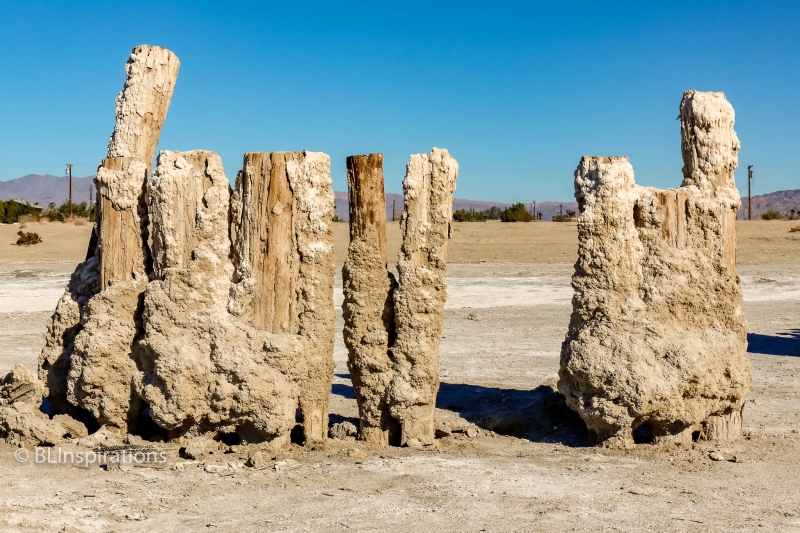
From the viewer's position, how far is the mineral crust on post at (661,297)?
7.31 meters

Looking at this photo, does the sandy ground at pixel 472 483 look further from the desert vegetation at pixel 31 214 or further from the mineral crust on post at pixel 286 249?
the desert vegetation at pixel 31 214

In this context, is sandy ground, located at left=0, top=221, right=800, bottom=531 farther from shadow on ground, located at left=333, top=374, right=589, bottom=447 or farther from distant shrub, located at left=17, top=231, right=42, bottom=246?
distant shrub, located at left=17, top=231, right=42, bottom=246

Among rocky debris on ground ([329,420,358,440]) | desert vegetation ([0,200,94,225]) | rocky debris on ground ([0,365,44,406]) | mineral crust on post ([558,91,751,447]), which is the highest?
desert vegetation ([0,200,94,225])

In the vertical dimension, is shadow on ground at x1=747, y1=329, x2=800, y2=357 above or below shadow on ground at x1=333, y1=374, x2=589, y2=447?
above

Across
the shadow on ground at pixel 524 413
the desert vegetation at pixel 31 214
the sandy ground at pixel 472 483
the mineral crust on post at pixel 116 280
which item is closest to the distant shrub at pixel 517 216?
the desert vegetation at pixel 31 214

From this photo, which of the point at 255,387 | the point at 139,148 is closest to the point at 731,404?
the point at 255,387

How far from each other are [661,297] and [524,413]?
77.3 inches

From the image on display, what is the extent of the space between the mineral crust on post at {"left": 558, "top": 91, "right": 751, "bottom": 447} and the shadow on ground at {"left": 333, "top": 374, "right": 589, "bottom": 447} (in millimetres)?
678

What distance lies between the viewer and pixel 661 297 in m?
7.41

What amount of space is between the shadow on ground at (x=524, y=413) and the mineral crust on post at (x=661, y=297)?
0.68 metres

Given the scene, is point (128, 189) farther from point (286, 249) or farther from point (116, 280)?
point (286, 249)

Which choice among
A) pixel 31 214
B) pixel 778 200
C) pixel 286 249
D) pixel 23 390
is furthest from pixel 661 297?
pixel 778 200

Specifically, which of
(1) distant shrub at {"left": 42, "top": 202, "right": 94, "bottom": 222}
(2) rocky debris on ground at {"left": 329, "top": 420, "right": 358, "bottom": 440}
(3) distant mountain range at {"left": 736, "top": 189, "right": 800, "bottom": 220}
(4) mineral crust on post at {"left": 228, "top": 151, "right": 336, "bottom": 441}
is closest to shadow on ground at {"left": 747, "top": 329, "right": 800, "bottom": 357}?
(2) rocky debris on ground at {"left": 329, "top": 420, "right": 358, "bottom": 440}

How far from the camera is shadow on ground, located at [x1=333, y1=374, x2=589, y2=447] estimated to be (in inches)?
323
